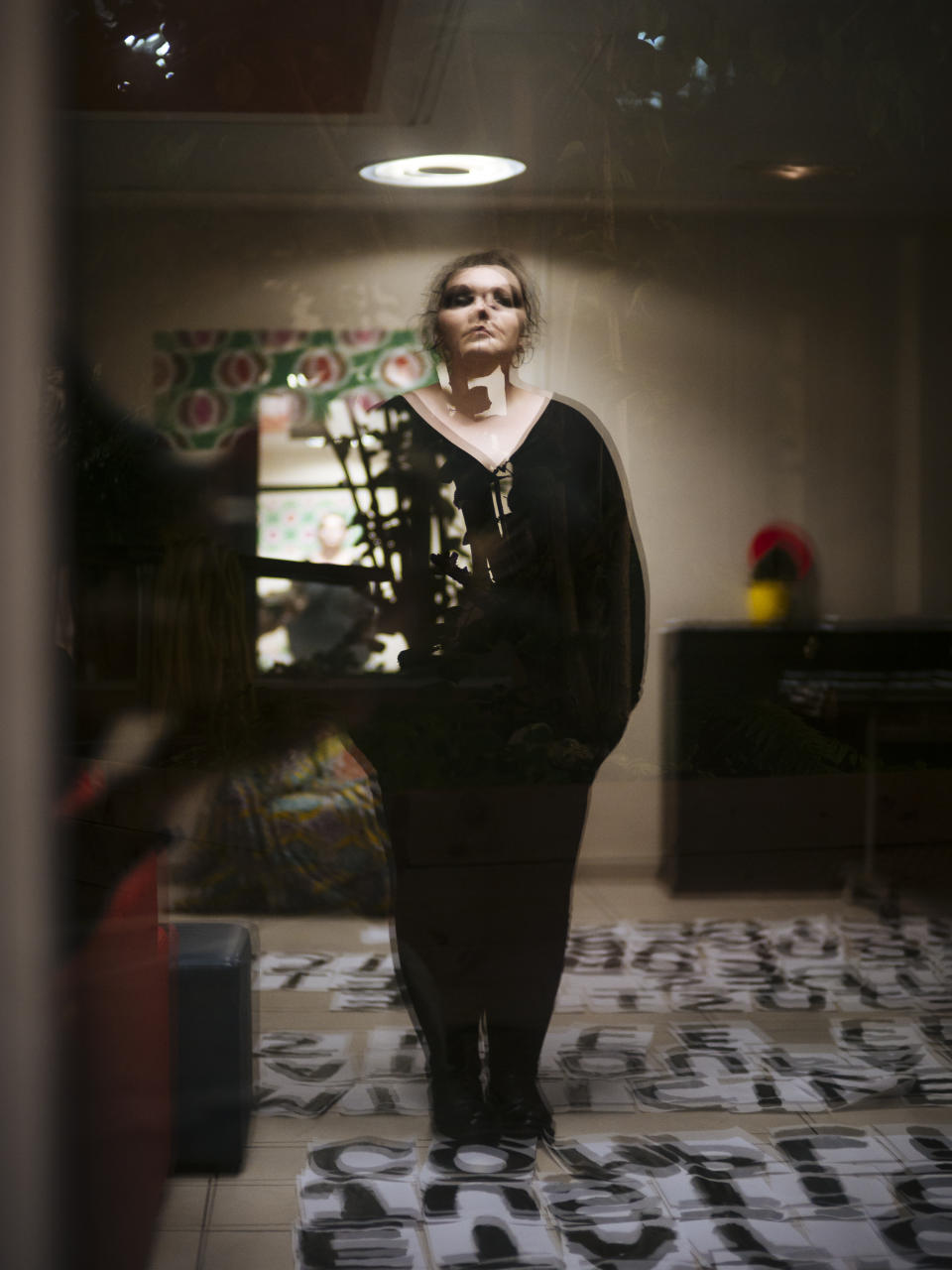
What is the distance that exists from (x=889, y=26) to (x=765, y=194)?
0.20m

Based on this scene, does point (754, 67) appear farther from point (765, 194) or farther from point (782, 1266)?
point (782, 1266)

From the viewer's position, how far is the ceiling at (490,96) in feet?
3.55

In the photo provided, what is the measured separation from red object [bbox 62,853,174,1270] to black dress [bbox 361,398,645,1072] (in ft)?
0.83

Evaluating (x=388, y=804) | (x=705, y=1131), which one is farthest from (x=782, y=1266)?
(x=388, y=804)

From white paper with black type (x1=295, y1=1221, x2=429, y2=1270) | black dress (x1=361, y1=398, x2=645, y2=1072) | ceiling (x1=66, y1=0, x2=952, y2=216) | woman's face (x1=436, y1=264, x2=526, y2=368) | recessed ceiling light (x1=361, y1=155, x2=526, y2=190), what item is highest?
ceiling (x1=66, y1=0, x2=952, y2=216)

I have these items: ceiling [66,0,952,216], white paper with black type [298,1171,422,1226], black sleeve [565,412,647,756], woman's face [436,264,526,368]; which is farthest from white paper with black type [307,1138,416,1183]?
ceiling [66,0,952,216]

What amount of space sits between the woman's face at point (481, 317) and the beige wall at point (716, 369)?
28 mm

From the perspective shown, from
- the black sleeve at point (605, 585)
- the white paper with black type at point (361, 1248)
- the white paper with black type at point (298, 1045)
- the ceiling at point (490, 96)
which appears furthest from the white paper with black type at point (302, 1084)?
the ceiling at point (490, 96)

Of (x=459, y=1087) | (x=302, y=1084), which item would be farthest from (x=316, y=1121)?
(x=459, y=1087)

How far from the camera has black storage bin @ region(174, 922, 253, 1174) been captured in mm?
1157

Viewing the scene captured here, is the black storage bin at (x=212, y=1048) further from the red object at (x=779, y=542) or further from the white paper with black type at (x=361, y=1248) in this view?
the red object at (x=779, y=542)

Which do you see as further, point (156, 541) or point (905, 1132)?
point (905, 1132)

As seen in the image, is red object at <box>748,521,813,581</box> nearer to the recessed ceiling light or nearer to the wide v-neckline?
the wide v-neckline

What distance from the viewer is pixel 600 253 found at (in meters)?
1.12
